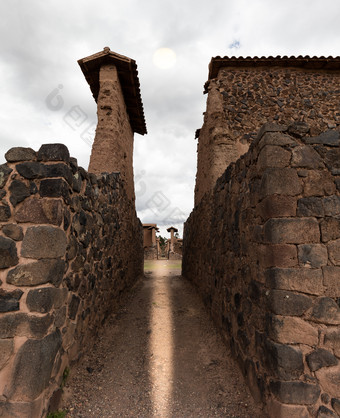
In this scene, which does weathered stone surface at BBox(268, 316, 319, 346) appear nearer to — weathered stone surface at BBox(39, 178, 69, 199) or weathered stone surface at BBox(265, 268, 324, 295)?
weathered stone surface at BBox(265, 268, 324, 295)

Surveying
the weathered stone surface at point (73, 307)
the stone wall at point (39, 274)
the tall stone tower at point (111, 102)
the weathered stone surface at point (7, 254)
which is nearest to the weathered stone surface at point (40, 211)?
the stone wall at point (39, 274)

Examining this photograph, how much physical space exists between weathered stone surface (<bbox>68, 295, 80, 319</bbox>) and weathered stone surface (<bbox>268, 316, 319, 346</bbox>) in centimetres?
235

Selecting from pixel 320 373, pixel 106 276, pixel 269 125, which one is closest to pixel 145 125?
pixel 106 276

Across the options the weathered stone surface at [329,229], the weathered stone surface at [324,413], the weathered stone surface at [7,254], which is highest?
the weathered stone surface at [329,229]

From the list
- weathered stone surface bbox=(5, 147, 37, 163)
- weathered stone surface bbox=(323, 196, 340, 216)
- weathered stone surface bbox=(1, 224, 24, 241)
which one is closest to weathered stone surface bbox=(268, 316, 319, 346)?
weathered stone surface bbox=(323, 196, 340, 216)

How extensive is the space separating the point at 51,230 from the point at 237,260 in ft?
8.30

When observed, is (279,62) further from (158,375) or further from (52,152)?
(158,375)

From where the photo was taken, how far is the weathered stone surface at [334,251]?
2438mm

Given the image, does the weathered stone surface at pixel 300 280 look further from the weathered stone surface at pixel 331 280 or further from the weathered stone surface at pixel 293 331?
the weathered stone surface at pixel 293 331

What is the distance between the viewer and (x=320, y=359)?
2318 millimetres

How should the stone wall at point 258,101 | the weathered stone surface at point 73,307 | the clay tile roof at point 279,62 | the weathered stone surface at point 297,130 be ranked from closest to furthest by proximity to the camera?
1. the weathered stone surface at point 297,130
2. the weathered stone surface at point 73,307
3. the stone wall at point 258,101
4. the clay tile roof at point 279,62

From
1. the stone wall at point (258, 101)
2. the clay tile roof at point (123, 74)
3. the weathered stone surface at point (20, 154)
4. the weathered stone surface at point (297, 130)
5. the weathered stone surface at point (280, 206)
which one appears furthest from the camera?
the stone wall at point (258, 101)

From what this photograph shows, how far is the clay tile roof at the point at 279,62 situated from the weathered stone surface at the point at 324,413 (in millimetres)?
7807

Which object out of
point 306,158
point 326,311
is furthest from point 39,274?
point 306,158
